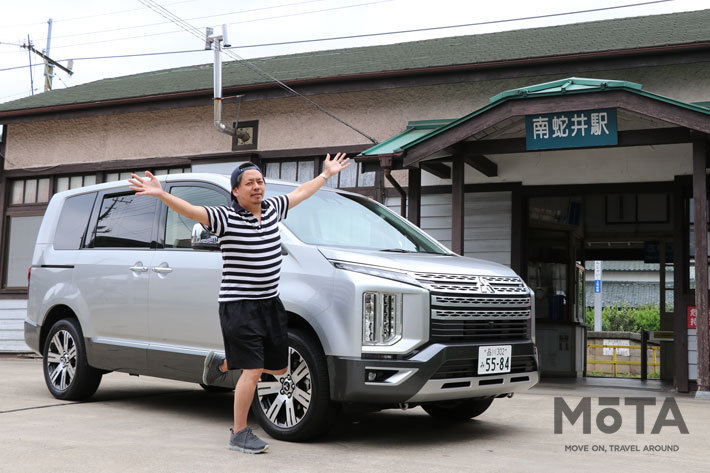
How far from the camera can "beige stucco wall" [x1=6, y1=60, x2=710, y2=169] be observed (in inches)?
430

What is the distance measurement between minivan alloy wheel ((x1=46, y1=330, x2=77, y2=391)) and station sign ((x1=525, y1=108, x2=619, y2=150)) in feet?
18.4

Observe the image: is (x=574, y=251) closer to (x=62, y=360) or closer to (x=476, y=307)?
(x=476, y=307)

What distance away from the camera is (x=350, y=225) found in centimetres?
616

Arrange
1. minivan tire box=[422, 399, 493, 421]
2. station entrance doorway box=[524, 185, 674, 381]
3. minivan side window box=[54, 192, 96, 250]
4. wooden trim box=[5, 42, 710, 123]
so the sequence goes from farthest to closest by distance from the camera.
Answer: station entrance doorway box=[524, 185, 674, 381], wooden trim box=[5, 42, 710, 123], minivan side window box=[54, 192, 96, 250], minivan tire box=[422, 399, 493, 421]

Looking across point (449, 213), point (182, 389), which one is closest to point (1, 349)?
point (182, 389)

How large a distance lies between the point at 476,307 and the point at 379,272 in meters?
0.74

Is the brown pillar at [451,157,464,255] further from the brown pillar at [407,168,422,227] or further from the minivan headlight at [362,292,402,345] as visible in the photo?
the minivan headlight at [362,292,402,345]

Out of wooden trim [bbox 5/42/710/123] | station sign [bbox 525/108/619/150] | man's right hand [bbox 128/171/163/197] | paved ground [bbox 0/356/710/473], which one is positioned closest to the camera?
man's right hand [bbox 128/171/163/197]

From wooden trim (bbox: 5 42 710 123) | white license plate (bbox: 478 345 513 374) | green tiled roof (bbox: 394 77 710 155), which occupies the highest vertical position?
wooden trim (bbox: 5 42 710 123)

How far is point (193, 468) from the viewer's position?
14.3ft

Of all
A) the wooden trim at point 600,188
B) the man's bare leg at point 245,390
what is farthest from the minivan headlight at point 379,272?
the wooden trim at point 600,188

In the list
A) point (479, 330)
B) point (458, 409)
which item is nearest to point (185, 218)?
point (479, 330)

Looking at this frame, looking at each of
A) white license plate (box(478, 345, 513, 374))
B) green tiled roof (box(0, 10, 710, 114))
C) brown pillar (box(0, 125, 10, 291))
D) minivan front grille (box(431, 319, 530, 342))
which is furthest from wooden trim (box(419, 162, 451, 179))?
brown pillar (box(0, 125, 10, 291))

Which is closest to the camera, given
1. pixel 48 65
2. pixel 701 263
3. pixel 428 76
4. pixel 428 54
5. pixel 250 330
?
pixel 250 330
